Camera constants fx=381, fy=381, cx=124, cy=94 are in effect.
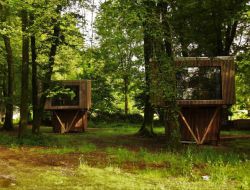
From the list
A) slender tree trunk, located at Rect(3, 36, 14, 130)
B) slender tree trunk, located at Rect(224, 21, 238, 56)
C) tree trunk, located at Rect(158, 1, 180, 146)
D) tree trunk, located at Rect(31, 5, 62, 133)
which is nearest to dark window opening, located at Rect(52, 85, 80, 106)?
slender tree trunk, located at Rect(3, 36, 14, 130)

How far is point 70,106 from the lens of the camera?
111 feet

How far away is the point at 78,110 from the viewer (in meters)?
34.9

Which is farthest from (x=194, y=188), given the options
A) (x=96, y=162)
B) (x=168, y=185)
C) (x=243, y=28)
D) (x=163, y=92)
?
(x=243, y=28)

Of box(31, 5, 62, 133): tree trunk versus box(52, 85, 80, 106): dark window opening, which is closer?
box(31, 5, 62, 133): tree trunk

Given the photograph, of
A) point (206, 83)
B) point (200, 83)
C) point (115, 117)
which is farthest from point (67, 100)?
point (115, 117)

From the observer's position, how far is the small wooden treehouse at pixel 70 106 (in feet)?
109

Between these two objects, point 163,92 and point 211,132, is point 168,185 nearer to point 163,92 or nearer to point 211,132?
point 163,92

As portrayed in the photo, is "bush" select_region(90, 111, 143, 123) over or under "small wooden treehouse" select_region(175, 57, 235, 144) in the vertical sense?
under

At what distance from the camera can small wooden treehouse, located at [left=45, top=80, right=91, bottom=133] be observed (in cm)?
3338

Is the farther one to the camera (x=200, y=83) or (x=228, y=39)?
(x=228, y=39)

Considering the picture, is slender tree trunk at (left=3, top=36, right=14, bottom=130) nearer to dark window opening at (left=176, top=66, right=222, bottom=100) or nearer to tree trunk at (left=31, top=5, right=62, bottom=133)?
tree trunk at (left=31, top=5, right=62, bottom=133)

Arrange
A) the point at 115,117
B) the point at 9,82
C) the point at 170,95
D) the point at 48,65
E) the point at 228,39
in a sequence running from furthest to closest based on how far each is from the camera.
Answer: the point at 115,117 → the point at 228,39 → the point at 9,82 → the point at 48,65 → the point at 170,95

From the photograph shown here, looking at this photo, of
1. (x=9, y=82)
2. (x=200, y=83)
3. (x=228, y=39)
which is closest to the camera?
(x=200, y=83)

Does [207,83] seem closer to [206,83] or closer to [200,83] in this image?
[206,83]
